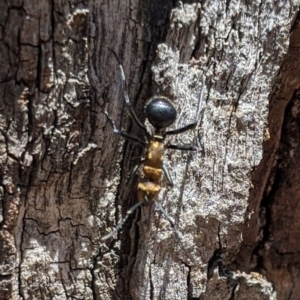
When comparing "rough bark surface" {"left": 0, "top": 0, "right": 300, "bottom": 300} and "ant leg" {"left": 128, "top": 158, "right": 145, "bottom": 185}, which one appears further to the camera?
"ant leg" {"left": 128, "top": 158, "right": 145, "bottom": 185}

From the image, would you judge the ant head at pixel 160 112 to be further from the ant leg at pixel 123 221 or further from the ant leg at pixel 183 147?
the ant leg at pixel 123 221

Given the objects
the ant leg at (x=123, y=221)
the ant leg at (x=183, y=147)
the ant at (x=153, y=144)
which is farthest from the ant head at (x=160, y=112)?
the ant leg at (x=123, y=221)

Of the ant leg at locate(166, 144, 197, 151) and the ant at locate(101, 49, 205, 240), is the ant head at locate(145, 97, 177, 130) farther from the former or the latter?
the ant leg at locate(166, 144, 197, 151)

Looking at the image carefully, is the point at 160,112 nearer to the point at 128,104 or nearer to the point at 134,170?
the point at 128,104

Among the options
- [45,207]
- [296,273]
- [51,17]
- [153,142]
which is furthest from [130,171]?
[296,273]

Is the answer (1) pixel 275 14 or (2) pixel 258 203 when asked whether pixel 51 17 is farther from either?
(2) pixel 258 203

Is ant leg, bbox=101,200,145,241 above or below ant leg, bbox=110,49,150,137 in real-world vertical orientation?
below

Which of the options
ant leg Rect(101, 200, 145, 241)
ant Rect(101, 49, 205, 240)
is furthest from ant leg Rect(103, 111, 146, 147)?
ant leg Rect(101, 200, 145, 241)

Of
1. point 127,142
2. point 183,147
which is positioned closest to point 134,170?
point 127,142
